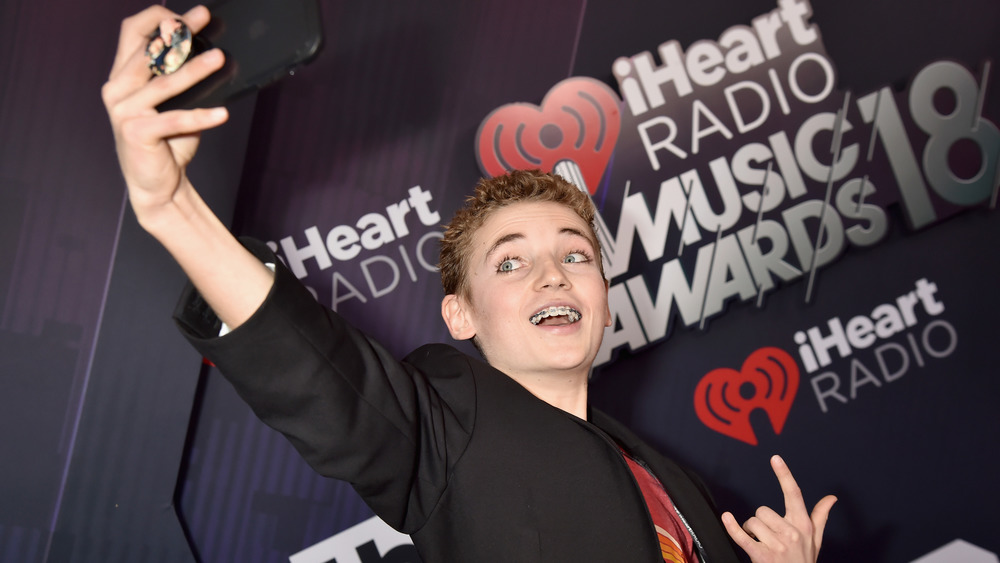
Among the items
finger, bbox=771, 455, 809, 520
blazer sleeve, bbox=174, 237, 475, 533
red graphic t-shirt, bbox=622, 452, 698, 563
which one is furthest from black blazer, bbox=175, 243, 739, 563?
finger, bbox=771, 455, 809, 520

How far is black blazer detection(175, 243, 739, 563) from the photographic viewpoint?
2.48 feet

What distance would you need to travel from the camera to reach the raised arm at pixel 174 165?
0.68 meters

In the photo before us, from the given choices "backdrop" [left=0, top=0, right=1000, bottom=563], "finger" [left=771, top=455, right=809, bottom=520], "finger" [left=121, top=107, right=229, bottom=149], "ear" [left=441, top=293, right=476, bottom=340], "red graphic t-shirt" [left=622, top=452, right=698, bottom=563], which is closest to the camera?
"finger" [left=121, top=107, right=229, bottom=149]

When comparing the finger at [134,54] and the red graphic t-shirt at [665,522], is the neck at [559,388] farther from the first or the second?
the finger at [134,54]

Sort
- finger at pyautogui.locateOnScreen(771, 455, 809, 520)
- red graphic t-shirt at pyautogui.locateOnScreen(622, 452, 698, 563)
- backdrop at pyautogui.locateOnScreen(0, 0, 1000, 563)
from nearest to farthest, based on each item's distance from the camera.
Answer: red graphic t-shirt at pyautogui.locateOnScreen(622, 452, 698, 563) → finger at pyautogui.locateOnScreen(771, 455, 809, 520) → backdrop at pyautogui.locateOnScreen(0, 0, 1000, 563)

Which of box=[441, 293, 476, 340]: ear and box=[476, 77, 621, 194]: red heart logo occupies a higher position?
box=[476, 77, 621, 194]: red heart logo

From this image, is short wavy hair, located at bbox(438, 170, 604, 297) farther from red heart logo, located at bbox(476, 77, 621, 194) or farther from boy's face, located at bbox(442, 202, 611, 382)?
red heart logo, located at bbox(476, 77, 621, 194)

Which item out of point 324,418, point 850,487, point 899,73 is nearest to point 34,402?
point 324,418

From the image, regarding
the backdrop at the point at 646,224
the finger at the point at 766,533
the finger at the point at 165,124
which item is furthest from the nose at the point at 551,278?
the backdrop at the point at 646,224

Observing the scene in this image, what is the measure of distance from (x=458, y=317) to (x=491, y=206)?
0.68 ft

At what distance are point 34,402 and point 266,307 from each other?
1.57 metres

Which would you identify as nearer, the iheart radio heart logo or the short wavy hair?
the short wavy hair

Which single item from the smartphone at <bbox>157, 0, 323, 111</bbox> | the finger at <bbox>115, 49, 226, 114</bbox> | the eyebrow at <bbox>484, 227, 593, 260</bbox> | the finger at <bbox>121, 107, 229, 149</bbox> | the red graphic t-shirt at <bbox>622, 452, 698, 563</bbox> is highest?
the smartphone at <bbox>157, 0, 323, 111</bbox>

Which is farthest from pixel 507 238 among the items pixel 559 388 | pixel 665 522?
pixel 665 522
